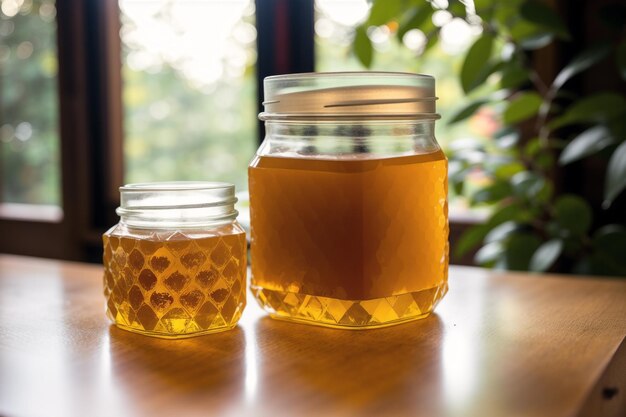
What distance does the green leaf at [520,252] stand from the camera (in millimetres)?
1212

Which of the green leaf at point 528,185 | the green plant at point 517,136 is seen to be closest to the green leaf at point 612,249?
the green plant at point 517,136

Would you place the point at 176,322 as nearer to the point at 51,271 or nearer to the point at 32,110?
the point at 51,271

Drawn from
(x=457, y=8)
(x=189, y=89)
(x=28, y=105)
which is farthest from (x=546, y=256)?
(x=28, y=105)

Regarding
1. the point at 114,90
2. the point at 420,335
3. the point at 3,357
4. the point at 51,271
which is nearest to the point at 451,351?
the point at 420,335

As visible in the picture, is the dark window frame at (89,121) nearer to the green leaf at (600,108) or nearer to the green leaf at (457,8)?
the green leaf at (457,8)

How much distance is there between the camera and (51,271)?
3.18 feet

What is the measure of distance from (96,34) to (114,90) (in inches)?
7.5

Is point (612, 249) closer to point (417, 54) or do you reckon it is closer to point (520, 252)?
point (520, 252)

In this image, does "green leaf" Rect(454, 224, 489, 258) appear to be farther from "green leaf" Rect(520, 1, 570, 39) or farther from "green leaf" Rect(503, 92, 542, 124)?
"green leaf" Rect(520, 1, 570, 39)

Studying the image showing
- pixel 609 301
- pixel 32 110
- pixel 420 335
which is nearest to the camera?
pixel 420 335

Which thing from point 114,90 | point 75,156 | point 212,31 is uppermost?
point 212,31

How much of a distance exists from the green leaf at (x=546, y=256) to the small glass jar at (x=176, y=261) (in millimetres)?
625

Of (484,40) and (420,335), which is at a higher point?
(484,40)

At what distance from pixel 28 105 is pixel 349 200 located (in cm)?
249
